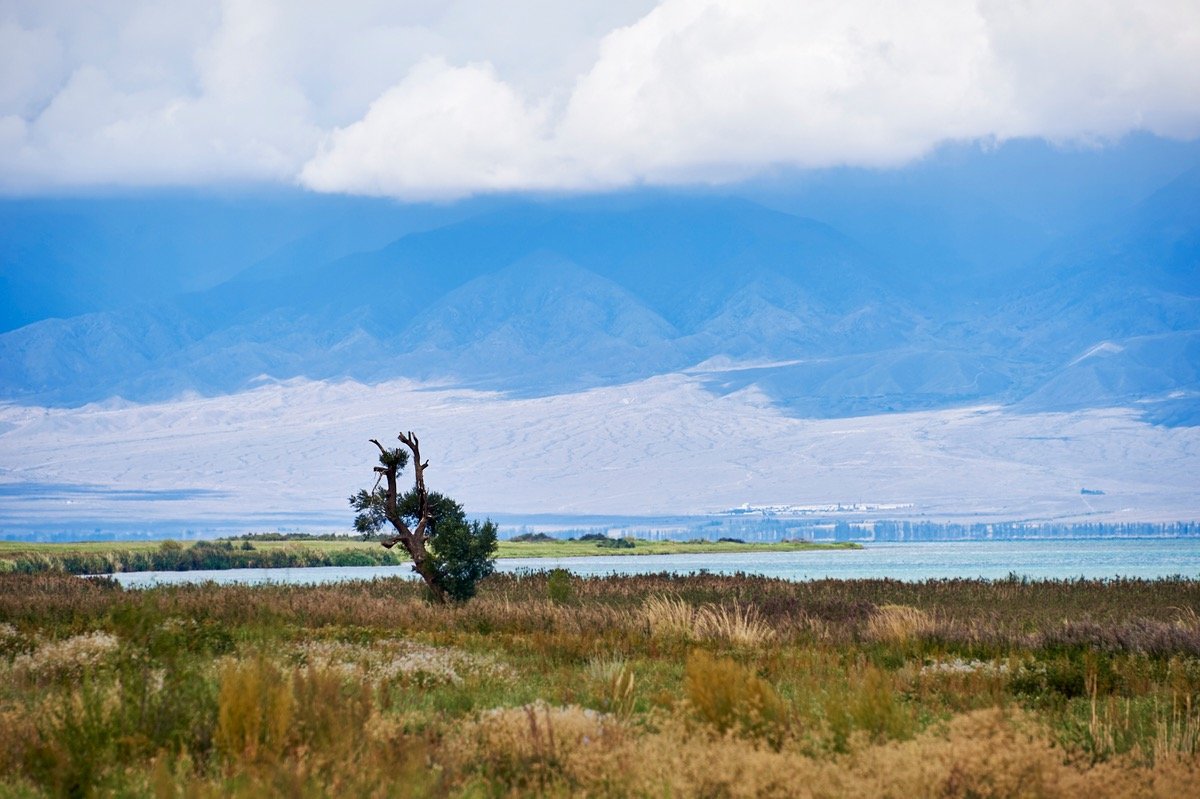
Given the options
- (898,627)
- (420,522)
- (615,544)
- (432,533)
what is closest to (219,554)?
(615,544)

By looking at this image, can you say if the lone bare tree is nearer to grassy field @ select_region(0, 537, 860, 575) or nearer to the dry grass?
the dry grass

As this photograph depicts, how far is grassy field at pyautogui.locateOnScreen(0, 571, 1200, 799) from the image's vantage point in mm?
10828

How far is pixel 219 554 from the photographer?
91062 millimetres

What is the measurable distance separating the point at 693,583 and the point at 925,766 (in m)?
36.4

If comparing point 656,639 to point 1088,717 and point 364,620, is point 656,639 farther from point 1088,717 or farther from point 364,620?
point 1088,717

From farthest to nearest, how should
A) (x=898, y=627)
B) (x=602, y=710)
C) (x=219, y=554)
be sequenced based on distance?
(x=219, y=554), (x=898, y=627), (x=602, y=710)

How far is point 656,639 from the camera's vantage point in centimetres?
2405

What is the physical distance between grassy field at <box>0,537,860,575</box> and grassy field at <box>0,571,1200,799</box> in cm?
4936

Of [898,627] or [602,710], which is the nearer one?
[602,710]

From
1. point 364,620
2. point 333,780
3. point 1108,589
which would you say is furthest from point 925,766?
point 1108,589

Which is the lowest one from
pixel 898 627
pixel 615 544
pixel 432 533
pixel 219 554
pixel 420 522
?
pixel 898 627

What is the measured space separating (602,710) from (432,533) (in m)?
21.5

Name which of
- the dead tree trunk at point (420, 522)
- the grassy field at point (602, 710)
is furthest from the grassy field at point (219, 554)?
the grassy field at point (602, 710)

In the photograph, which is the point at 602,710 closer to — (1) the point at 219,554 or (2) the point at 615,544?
(1) the point at 219,554
